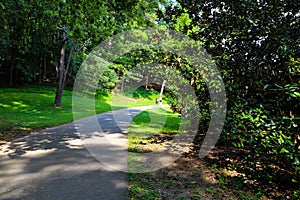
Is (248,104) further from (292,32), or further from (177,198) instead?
(177,198)

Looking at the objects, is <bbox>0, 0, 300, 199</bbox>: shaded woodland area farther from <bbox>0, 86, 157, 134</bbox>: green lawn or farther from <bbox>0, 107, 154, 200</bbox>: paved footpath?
<bbox>0, 86, 157, 134</bbox>: green lawn

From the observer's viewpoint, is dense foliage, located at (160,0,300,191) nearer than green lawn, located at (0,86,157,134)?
Yes

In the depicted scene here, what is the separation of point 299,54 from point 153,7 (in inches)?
174

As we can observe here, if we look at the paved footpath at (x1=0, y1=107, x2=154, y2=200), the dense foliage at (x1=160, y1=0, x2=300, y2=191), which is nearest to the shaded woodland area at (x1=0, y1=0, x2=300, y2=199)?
the dense foliage at (x1=160, y1=0, x2=300, y2=191)

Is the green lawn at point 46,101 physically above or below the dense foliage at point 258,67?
below

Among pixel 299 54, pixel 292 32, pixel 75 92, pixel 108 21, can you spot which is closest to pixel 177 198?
pixel 299 54

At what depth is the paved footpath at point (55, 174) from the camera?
3473 mm

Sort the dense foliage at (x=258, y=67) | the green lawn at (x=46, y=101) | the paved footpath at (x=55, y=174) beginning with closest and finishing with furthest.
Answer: the dense foliage at (x=258, y=67) < the paved footpath at (x=55, y=174) < the green lawn at (x=46, y=101)

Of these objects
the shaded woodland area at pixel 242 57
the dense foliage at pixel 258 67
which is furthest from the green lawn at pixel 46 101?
the dense foliage at pixel 258 67

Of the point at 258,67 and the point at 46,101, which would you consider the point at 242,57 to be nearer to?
the point at 258,67

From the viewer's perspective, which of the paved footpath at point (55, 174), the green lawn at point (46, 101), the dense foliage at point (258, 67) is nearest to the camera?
the dense foliage at point (258, 67)

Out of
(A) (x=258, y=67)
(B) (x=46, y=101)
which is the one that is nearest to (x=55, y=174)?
(A) (x=258, y=67)

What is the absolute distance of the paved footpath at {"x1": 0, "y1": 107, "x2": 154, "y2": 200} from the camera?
137 inches

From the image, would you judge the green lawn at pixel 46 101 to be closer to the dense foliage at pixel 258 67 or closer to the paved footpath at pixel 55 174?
the paved footpath at pixel 55 174
